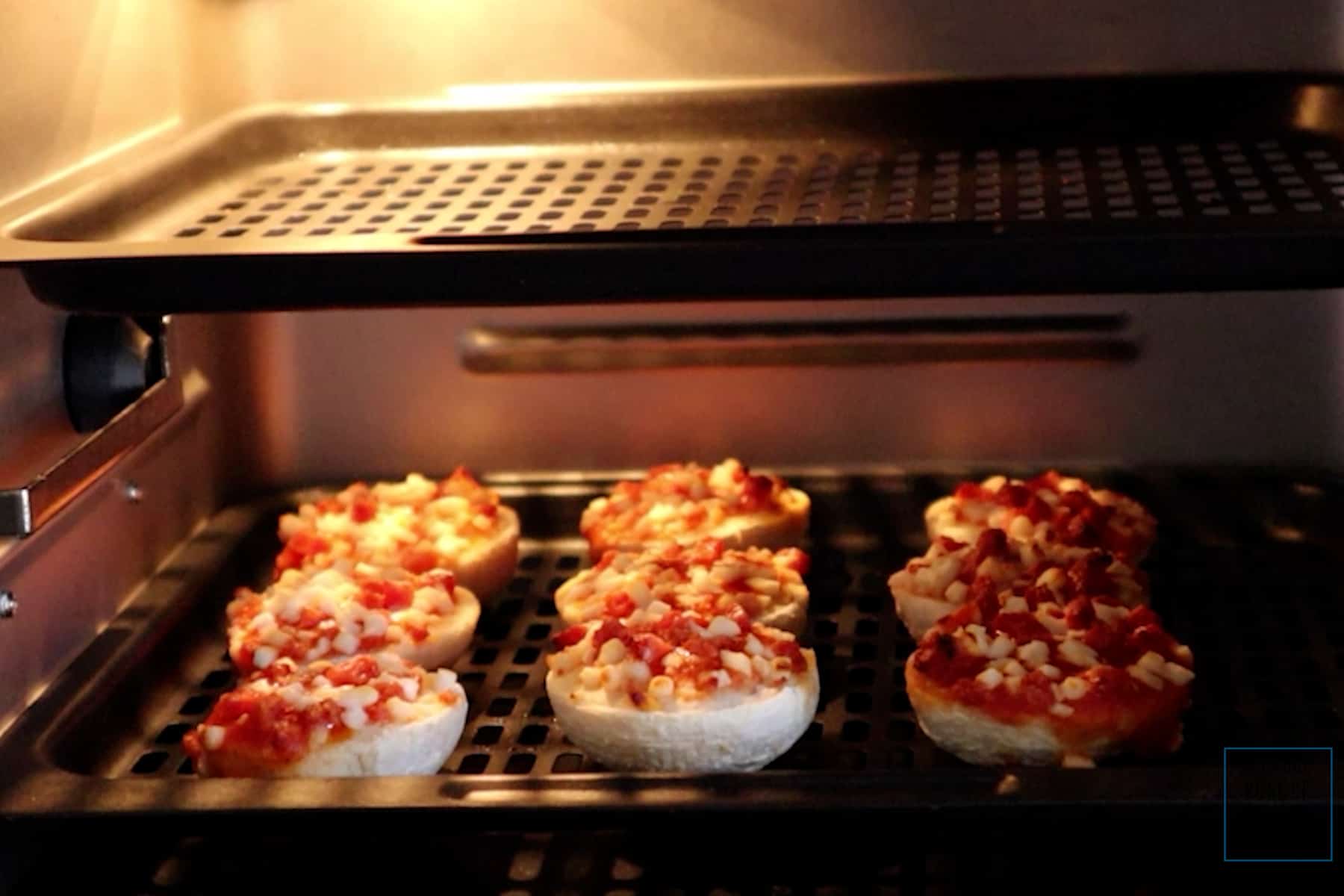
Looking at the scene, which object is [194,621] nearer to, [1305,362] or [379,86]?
[379,86]

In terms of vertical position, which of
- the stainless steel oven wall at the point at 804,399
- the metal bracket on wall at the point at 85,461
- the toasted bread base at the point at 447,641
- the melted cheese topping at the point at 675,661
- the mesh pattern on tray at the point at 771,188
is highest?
the mesh pattern on tray at the point at 771,188

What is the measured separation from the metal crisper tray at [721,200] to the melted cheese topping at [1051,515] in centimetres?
35

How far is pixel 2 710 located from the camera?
1345 millimetres

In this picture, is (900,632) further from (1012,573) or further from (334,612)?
(334,612)

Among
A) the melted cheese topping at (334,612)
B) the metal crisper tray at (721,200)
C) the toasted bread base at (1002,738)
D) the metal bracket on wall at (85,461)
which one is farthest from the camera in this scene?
the melted cheese topping at (334,612)

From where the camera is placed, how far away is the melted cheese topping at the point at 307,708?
1.36 metres

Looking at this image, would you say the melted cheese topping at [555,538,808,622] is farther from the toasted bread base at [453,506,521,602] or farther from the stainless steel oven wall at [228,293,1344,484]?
the stainless steel oven wall at [228,293,1344,484]

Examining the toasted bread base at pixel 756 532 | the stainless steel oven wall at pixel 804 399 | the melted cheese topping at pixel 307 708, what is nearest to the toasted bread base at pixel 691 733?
the melted cheese topping at pixel 307 708

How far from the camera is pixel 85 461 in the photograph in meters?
1.37

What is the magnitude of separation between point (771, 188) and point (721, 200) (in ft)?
0.19

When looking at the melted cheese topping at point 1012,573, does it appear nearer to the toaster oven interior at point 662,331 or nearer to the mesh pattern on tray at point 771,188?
the toaster oven interior at point 662,331

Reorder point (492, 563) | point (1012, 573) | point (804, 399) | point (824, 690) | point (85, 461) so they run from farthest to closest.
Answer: point (804, 399)
point (492, 563)
point (1012, 573)
point (824, 690)
point (85, 461)

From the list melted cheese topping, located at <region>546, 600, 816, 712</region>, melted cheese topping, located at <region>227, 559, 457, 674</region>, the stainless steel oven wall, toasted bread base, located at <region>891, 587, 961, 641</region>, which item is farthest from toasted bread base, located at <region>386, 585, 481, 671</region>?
toasted bread base, located at <region>891, 587, 961, 641</region>

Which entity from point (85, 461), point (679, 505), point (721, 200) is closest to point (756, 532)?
point (679, 505)
